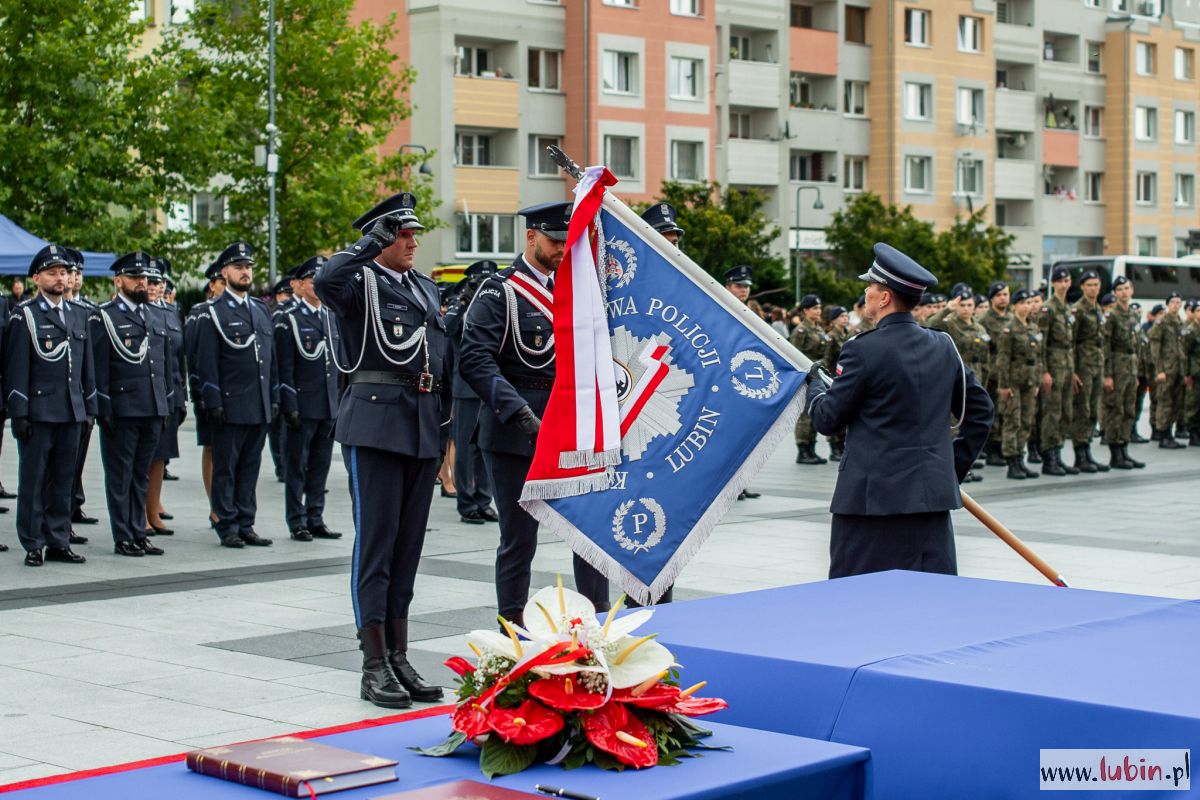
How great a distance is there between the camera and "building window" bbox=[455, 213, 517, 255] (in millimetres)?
51094

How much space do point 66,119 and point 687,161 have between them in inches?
1176

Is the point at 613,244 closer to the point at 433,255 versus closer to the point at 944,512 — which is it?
the point at 944,512

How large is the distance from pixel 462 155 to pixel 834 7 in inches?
646

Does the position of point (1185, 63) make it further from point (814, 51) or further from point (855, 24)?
point (814, 51)

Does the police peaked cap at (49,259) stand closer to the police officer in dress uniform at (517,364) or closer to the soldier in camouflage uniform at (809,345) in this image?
the police officer in dress uniform at (517,364)

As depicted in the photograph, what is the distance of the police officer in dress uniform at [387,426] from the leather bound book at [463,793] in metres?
3.81

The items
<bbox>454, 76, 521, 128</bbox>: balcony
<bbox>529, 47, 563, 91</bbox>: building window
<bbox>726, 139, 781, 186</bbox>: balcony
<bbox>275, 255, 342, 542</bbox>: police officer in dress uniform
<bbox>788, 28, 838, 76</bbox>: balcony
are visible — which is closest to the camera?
<bbox>275, 255, 342, 542</bbox>: police officer in dress uniform

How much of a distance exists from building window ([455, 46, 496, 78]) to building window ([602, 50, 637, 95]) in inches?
139

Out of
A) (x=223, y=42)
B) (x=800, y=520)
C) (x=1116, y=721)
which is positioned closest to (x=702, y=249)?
(x=223, y=42)

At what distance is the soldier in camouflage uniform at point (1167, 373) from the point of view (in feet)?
81.4

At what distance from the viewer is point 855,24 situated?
6269cm

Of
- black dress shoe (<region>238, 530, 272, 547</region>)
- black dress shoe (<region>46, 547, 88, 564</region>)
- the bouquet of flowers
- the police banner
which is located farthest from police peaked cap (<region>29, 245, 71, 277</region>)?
the bouquet of flowers

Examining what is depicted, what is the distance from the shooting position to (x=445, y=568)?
37.8 ft

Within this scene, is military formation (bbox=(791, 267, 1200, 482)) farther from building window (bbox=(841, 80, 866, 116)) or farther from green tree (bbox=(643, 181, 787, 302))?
building window (bbox=(841, 80, 866, 116))
